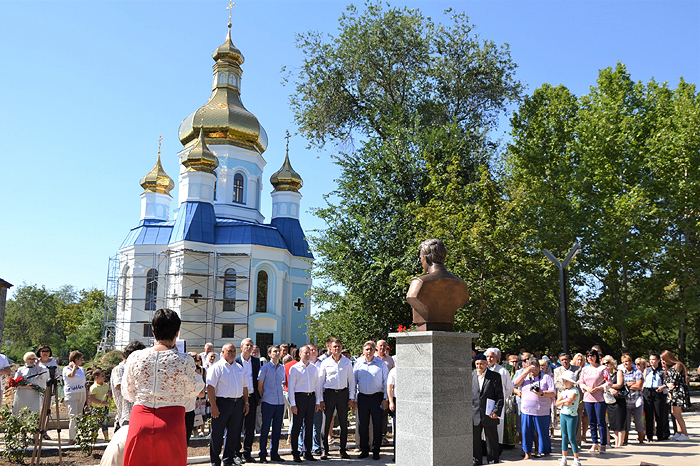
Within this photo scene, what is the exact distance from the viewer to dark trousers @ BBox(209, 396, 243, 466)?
8.66 m

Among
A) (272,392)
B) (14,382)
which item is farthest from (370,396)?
(14,382)

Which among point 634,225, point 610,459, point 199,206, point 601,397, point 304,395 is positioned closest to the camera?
point 610,459

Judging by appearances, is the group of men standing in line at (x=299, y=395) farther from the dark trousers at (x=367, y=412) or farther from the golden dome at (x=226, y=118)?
the golden dome at (x=226, y=118)

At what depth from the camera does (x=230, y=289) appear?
112 feet

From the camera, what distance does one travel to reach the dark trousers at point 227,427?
341 inches

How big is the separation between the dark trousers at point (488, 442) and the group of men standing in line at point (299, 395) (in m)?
1.73

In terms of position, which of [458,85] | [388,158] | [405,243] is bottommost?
[405,243]

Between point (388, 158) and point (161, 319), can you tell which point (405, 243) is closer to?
point (388, 158)

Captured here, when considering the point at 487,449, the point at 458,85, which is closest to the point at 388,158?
the point at 458,85

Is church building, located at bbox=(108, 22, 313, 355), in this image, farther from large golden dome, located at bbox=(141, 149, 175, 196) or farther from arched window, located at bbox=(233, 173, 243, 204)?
large golden dome, located at bbox=(141, 149, 175, 196)

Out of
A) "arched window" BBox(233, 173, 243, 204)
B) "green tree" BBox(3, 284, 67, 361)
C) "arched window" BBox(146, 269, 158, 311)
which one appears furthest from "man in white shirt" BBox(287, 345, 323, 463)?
"green tree" BBox(3, 284, 67, 361)

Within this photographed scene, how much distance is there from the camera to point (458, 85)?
954 inches

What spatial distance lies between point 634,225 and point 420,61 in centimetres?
1131

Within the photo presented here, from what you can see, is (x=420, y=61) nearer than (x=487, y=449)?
No
